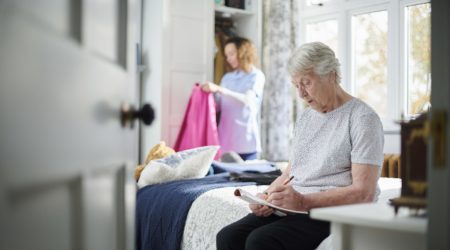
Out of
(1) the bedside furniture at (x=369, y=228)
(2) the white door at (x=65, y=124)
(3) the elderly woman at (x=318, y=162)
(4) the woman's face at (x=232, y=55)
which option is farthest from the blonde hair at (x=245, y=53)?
(1) the bedside furniture at (x=369, y=228)

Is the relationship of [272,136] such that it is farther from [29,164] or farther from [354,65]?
[29,164]

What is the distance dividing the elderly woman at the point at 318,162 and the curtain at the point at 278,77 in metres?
2.55

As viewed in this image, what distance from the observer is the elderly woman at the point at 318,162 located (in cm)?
165

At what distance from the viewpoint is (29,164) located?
2.59ft

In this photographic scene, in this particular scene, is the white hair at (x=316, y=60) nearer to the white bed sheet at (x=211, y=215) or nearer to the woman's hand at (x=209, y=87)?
the white bed sheet at (x=211, y=215)

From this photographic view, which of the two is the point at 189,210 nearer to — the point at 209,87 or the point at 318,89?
the point at 318,89

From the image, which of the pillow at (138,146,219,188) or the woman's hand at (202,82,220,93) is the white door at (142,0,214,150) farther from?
the pillow at (138,146,219,188)

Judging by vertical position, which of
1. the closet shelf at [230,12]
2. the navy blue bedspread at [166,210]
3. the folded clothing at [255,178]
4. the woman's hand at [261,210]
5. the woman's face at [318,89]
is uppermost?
the closet shelf at [230,12]

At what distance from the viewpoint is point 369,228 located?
3.79 feet

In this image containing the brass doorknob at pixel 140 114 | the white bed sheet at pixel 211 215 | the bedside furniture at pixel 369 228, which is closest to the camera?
the bedside furniture at pixel 369 228

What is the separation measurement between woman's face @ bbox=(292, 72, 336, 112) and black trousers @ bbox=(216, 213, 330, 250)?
390mm

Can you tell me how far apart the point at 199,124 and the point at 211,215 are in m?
1.82

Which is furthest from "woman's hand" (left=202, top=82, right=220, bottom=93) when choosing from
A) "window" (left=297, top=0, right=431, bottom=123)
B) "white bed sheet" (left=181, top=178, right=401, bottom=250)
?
"white bed sheet" (left=181, top=178, right=401, bottom=250)

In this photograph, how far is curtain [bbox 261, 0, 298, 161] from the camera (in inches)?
178
